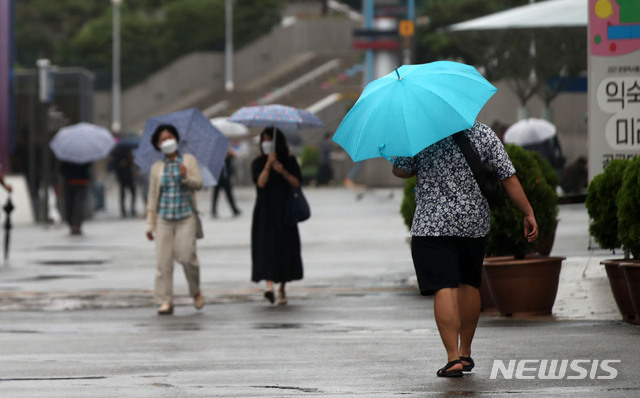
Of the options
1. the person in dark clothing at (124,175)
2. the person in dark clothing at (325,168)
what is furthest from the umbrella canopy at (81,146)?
the person in dark clothing at (325,168)

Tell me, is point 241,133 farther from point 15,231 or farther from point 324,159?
point 324,159

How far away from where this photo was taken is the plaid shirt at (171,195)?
13.4 meters

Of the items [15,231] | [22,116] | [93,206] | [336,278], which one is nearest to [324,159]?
[93,206]

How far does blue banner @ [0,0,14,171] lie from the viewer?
3028 centimetres

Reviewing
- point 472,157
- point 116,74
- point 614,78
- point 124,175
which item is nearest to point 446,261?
point 472,157

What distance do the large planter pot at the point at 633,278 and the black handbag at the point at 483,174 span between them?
207 cm

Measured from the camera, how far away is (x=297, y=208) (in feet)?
45.9

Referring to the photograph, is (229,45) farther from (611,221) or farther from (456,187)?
(456,187)

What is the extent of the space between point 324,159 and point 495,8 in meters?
16.3

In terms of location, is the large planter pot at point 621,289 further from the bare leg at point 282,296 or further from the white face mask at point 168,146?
the white face mask at point 168,146

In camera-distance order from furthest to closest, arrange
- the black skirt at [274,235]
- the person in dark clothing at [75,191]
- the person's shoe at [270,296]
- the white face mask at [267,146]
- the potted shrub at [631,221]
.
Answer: the person in dark clothing at [75,191] → the white face mask at [267,146] → the black skirt at [274,235] → the person's shoe at [270,296] → the potted shrub at [631,221]

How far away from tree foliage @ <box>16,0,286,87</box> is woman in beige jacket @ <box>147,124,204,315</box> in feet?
220

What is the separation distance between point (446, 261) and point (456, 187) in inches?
16.8

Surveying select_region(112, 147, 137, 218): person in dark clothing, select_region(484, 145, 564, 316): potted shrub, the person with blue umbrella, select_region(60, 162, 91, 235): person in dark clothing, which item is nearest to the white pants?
select_region(484, 145, 564, 316): potted shrub
